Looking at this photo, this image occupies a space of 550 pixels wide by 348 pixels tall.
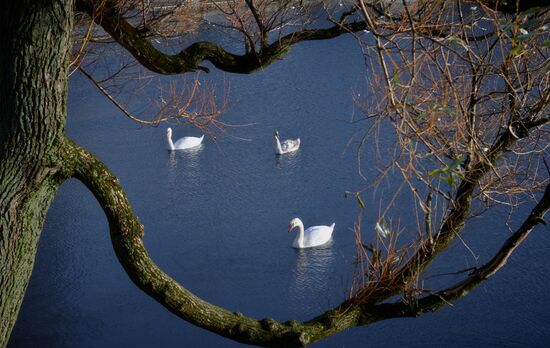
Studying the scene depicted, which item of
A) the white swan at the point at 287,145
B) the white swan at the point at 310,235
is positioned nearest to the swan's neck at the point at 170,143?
the white swan at the point at 287,145

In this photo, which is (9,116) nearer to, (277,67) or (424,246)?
(424,246)

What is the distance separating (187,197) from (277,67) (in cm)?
255

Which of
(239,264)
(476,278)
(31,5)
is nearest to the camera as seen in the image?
Result: (31,5)

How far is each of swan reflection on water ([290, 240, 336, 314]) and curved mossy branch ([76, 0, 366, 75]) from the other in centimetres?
214

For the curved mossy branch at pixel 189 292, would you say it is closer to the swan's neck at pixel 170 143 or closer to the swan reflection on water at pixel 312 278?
the swan reflection on water at pixel 312 278

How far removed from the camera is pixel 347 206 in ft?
18.8

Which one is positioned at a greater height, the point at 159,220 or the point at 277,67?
the point at 277,67

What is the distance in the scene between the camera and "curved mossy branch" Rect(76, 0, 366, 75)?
8.41 feet

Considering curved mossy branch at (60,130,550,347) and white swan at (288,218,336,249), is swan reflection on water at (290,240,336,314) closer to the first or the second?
white swan at (288,218,336,249)

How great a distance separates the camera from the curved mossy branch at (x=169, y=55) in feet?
8.41

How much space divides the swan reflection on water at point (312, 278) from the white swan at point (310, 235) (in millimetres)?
51

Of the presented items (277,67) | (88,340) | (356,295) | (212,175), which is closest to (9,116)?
(356,295)

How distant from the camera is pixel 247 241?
17.7 feet

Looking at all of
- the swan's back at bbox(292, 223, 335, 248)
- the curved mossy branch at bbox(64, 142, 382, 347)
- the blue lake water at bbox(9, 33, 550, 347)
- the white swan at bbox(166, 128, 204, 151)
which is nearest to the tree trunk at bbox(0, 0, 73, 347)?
the curved mossy branch at bbox(64, 142, 382, 347)
